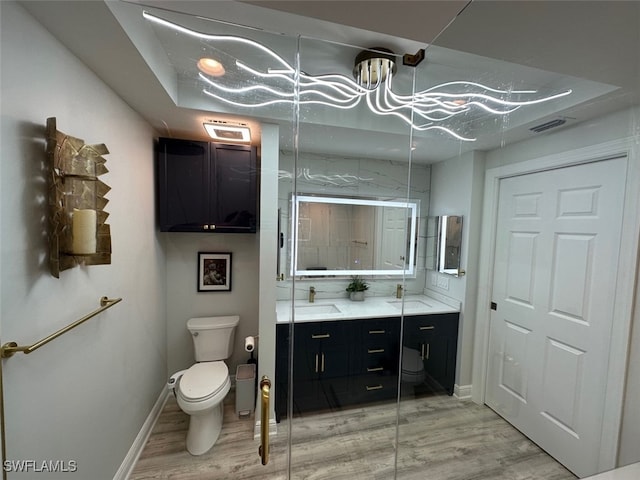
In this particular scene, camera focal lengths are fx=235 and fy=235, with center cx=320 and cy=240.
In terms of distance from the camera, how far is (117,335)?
144cm

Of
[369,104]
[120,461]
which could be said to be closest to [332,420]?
[120,461]

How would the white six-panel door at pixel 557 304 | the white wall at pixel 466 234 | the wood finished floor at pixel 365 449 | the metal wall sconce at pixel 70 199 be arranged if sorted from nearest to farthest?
the metal wall sconce at pixel 70 199 < the white six-panel door at pixel 557 304 < the wood finished floor at pixel 365 449 < the white wall at pixel 466 234

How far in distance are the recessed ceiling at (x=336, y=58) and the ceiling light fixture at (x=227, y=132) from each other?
8 cm

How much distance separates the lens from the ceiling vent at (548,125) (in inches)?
60.4

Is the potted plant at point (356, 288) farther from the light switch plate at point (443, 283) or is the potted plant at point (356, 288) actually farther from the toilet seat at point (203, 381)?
the toilet seat at point (203, 381)

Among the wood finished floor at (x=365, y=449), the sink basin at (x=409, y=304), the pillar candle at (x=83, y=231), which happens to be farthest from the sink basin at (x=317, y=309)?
the pillar candle at (x=83, y=231)

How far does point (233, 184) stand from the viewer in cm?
201

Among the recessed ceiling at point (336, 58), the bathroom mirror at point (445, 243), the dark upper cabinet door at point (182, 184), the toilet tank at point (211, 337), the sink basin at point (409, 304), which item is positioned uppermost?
the recessed ceiling at point (336, 58)

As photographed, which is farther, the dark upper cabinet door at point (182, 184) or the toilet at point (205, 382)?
the dark upper cabinet door at point (182, 184)

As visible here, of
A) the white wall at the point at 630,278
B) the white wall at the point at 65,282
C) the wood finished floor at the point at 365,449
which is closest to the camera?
the white wall at the point at 65,282

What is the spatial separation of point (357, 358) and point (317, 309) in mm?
549

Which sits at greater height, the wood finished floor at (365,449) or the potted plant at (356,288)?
the potted plant at (356,288)

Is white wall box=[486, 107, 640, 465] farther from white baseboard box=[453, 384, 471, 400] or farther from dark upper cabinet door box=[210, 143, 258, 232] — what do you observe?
dark upper cabinet door box=[210, 143, 258, 232]

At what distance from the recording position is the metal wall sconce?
930 mm
